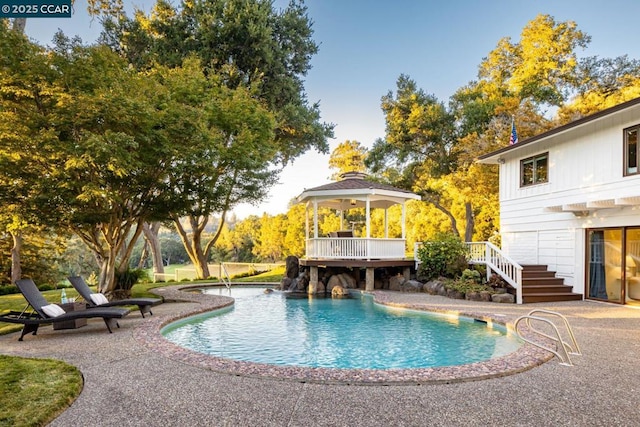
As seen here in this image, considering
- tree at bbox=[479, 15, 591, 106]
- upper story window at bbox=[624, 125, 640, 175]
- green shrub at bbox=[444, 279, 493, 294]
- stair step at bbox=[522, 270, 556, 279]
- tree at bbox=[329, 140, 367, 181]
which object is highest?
tree at bbox=[479, 15, 591, 106]

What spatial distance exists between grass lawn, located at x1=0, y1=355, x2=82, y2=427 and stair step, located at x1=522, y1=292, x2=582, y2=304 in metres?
11.3

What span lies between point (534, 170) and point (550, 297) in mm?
4541

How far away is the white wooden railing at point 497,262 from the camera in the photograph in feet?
37.7

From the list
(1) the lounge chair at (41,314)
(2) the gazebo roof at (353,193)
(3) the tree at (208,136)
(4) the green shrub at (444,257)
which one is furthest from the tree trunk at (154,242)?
(4) the green shrub at (444,257)

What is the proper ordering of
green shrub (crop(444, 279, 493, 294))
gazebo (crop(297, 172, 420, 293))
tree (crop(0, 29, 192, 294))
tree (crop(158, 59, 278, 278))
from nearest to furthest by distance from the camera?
tree (crop(0, 29, 192, 294)) < tree (crop(158, 59, 278, 278)) < green shrub (crop(444, 279, 493, 294)) < gazebo (crop(297, 172, 420, 293))

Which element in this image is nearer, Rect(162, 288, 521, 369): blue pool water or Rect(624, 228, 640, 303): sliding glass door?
Rect(162, 288, 521, 369): blue pool water

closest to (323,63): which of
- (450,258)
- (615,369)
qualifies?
(450,258)

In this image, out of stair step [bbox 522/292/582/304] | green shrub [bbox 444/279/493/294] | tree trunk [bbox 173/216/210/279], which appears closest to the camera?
stair step [bbox 522/292/582/304]

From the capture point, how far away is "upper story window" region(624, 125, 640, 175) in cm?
991

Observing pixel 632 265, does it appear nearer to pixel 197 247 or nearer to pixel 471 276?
pixel 471 276

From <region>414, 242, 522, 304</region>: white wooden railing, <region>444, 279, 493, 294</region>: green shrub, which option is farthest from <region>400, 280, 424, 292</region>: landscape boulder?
<region>414, 242, 522, 304</region>: white wooden railing

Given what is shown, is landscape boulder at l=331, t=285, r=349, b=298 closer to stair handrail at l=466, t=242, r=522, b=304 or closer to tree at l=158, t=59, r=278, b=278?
stair handrail at l=466, t=242, r=522, b=304

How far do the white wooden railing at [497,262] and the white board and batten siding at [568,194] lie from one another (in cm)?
140

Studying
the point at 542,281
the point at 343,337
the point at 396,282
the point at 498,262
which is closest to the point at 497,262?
the point at 498,262
